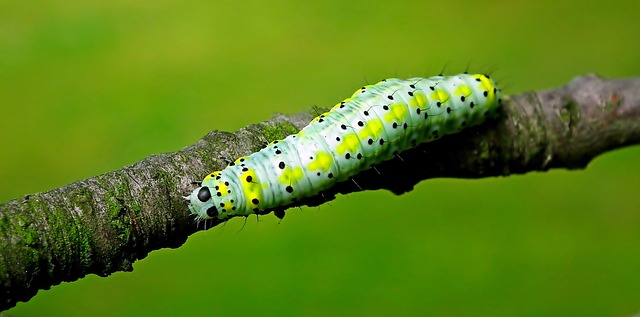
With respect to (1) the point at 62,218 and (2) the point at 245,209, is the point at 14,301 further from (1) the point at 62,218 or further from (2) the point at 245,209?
(2) the point at 245,209

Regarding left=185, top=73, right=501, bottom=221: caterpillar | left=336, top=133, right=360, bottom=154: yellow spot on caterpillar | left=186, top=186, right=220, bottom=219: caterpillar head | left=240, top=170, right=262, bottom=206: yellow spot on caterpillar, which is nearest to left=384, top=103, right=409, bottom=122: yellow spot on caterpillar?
left=185, top=73, right=501, bottom=221: caterpillar

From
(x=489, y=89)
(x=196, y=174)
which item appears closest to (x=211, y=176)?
(x=196, y=174)

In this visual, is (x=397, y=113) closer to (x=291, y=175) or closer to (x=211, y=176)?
(x=291, y=175)

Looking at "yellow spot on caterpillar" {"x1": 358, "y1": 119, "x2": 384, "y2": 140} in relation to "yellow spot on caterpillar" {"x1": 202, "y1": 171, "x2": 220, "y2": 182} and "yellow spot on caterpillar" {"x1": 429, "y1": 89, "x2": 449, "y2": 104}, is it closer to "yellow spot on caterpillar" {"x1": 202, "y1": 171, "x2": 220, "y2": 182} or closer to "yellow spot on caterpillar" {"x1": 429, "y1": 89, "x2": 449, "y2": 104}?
"yellow spot on caterpillar" {"x1": 429, "y1": 89, "x2": 449, "y2": 104}

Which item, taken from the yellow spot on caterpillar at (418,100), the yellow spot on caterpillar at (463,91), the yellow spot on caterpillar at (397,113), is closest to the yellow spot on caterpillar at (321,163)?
the yellow spot on caterpillar at (397,113)

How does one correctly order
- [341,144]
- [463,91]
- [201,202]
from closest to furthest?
[201,202], [341,144], [463,91]

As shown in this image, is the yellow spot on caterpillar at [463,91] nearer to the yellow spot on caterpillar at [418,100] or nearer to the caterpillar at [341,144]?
the caterpillar at [341,144]

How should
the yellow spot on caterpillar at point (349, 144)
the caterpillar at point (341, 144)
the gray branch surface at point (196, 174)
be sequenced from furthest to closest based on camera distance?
the yellow spot on caterpillar at point (349, 144) → the caterpillar at point (341, 144) → the gray branch surface at point (196, 174)
